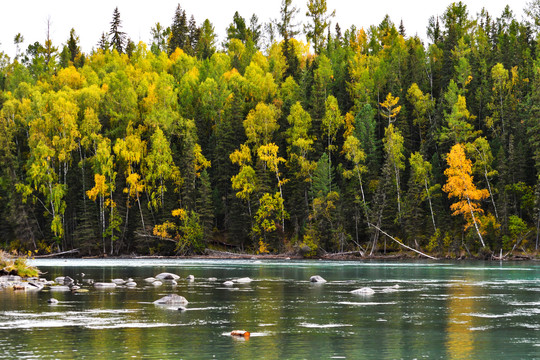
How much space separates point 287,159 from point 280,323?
234 ft

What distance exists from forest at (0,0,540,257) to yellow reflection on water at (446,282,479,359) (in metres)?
39.4

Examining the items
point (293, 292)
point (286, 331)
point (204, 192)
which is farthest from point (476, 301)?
point (204, 192)

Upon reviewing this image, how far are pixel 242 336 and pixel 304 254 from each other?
201ft

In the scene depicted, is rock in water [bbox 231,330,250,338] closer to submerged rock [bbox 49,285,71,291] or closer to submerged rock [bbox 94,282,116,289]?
submerged rock [bbox 49,285,71,291]

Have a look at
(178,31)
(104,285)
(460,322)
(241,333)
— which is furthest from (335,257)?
(178,31)

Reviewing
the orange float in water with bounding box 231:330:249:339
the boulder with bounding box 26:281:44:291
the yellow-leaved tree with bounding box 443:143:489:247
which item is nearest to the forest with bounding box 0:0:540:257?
the yellow-leaved tree with bounding box 443:143:489:247

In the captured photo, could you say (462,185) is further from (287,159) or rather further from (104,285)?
(104,285)

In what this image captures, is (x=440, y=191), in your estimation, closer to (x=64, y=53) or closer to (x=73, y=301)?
(x=73, y=301)

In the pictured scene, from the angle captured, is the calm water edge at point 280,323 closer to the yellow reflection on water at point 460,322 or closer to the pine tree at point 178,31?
the yellow reflection on water at point 460,322

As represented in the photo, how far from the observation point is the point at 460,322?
2380 cm

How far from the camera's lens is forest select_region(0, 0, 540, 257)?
260 ft

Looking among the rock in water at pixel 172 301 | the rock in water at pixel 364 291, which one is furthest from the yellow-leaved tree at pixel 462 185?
the rock in water at pixel 172 301

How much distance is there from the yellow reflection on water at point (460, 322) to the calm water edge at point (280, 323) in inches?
1.1

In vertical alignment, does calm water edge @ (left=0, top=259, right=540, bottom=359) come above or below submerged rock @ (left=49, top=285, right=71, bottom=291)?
below
